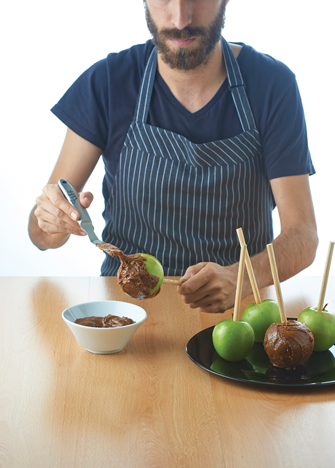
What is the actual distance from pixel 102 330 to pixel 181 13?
1003 millimetres

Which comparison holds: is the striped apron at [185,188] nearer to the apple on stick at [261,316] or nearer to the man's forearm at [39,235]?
the man's forearm at [39,235]

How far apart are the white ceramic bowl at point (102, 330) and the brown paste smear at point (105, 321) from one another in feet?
0.07

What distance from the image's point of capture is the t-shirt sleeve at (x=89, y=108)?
1.65m

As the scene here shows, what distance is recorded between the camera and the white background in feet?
9.25

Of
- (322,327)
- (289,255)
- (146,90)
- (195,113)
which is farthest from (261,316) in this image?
(146,90)

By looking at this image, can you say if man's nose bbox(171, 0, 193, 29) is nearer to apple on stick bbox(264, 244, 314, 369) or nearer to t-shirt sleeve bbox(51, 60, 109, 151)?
t-shirt sleeve bbox(51, 60, 109, 151)

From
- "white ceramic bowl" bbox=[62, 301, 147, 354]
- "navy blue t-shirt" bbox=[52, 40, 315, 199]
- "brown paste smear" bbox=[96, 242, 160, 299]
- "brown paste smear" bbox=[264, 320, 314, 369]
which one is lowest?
"brown paste smear" bbox=[264, 320, 314, 369]

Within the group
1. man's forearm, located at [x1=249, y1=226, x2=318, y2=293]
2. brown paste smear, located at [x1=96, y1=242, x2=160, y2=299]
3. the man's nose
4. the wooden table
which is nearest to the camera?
the wooden table

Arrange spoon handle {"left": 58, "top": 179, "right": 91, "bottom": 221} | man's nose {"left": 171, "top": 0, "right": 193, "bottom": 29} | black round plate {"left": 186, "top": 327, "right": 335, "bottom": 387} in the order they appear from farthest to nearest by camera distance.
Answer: man's nose {"left": 171, "top": 0, "right": 193, "bottom": 29} < spoon handle {"left": 58, "top": 179, "right": 91, "bottom": 221} < black round plate {"left": 186, "top": 327, "right": 335, "bottom": 387}

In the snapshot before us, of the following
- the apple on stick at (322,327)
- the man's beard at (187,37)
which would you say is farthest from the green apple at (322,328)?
the man's beard at (187,37)

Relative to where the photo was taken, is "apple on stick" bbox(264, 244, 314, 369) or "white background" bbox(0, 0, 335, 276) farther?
"white background" bbox(0, 0, 335, 276)

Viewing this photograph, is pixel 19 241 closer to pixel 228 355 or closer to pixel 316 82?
→ pixel 316 82

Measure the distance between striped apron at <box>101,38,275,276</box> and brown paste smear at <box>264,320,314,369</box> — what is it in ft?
2.34

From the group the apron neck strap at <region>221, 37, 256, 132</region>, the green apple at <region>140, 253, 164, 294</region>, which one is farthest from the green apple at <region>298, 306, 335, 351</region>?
the apron neck strap at <region>221, 37, 256, 132</region>
